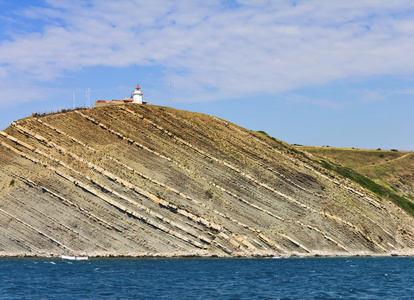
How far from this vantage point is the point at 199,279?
44.2 m

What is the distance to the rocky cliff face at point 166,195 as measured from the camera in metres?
60.7

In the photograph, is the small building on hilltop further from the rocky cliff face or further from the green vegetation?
the green vegetation

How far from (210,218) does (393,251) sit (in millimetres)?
30302

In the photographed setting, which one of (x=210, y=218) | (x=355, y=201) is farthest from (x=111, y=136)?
(x=355, y=201)

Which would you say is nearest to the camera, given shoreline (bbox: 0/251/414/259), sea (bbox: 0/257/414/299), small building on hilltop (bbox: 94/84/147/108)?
sea (bbox: 0/257/414/299)

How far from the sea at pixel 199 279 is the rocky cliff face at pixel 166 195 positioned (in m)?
3.61

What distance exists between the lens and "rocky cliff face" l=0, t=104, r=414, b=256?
2389 inches

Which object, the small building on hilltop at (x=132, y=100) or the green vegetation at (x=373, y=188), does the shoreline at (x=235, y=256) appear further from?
the small building on hilltop at (x=132, y=100)

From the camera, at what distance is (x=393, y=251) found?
76.2 metres

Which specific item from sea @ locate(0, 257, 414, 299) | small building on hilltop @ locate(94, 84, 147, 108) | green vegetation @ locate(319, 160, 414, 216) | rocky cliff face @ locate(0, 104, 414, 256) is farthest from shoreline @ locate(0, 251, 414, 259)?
small building on hilltop @ locate(94, 84, 147, 108)

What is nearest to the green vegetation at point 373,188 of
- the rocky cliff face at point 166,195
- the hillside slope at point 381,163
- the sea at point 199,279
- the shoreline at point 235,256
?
the rocky cliff face at point 166,195

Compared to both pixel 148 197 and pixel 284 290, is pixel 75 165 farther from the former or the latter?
pixel 284 290

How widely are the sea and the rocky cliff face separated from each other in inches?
142

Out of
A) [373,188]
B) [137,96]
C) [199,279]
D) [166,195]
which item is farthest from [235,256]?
[373,188]
